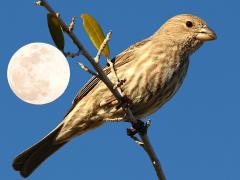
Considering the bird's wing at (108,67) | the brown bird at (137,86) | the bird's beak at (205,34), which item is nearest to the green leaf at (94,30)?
the brown bird at (137,86)

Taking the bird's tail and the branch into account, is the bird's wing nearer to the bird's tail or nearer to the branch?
the bird's tail

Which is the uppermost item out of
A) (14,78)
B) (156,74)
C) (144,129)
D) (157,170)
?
(156,74)

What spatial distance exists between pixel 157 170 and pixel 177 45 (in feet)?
8.99

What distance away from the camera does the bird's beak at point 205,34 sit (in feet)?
22.0

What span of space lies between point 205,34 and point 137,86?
1.43 metres

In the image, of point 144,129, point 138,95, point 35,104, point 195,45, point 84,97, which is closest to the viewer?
point 35,104

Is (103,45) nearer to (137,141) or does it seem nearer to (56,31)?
(56,31)

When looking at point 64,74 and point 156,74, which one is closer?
point 64,74

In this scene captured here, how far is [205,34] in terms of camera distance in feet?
22.2

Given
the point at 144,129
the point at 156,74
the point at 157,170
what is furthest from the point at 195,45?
the point at 157,170

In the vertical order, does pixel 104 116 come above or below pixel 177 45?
below

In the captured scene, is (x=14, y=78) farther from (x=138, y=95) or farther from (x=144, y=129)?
(x=138, y=95)

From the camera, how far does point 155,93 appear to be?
5961 millimetres

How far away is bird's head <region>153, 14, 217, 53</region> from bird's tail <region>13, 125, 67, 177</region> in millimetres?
1910
